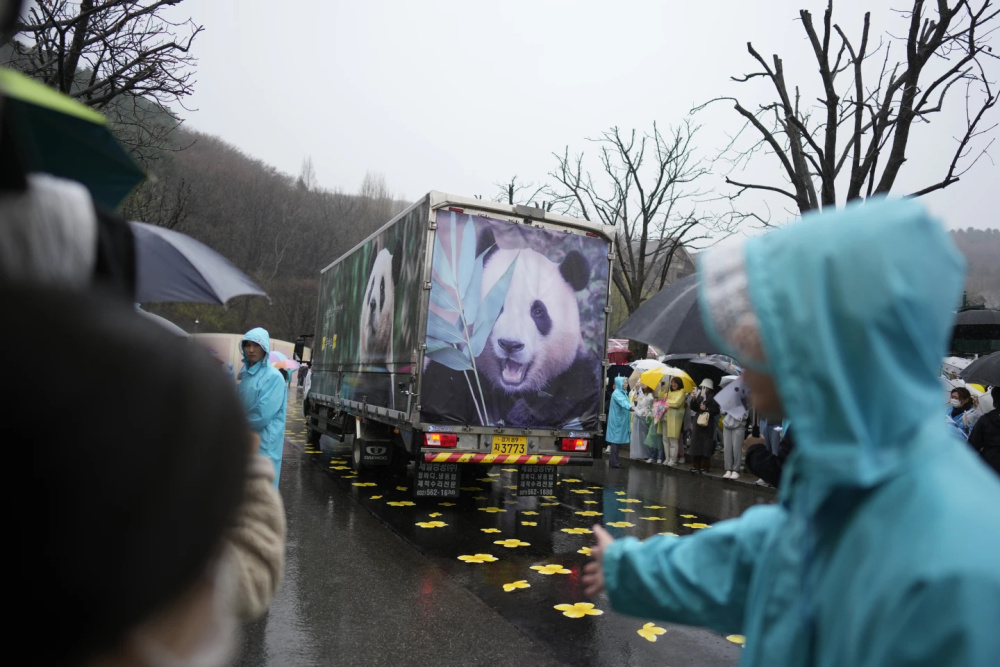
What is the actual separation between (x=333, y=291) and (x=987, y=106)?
10.9m

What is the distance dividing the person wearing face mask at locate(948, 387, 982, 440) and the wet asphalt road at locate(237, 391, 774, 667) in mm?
3321

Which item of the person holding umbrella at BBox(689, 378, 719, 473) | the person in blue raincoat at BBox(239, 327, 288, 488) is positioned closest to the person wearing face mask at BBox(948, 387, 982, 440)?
the person holding umbrella at BBox(689, 378, 719, 473)

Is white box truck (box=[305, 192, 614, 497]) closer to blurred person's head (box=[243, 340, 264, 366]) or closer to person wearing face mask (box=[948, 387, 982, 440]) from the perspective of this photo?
blurred person's head (box=[243, 340, 264, 366])

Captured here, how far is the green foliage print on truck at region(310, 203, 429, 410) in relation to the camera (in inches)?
330

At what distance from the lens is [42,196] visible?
1293 mm

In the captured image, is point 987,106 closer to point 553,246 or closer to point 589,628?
point 553,246

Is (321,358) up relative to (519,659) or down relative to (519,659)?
up

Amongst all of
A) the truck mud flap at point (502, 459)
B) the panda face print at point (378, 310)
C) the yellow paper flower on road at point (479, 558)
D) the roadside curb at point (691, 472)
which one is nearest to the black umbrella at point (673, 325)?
the yellow paper flower on road at point (479, 558)

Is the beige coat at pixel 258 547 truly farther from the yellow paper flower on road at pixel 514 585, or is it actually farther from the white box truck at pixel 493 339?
the white box truck at pixel 493 339

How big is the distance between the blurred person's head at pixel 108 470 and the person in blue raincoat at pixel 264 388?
224 inches

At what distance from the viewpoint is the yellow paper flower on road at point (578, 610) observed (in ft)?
16.8

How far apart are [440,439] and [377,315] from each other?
2.61 meters

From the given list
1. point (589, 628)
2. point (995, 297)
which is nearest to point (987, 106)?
point (589, 628)

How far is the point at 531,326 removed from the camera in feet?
27.5
